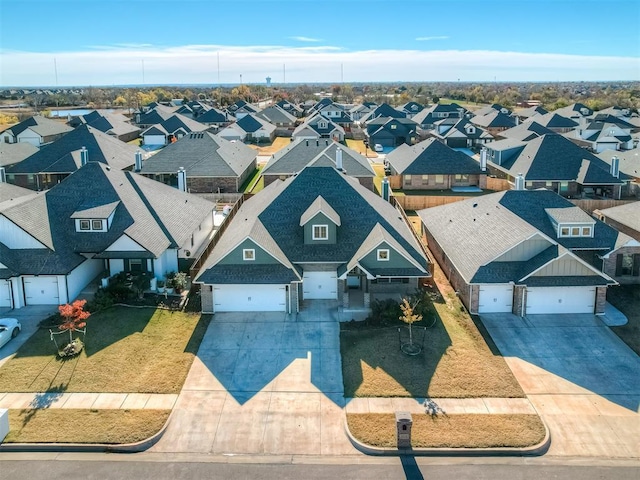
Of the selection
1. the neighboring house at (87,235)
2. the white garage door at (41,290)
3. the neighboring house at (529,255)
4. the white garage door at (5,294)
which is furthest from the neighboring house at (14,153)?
the neighboring house at (529,255)

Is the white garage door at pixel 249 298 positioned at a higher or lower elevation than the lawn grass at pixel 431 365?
higher

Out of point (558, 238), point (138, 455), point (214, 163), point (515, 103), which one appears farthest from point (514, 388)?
point (515, 103)

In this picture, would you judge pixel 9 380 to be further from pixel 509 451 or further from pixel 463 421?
pixel 509 451

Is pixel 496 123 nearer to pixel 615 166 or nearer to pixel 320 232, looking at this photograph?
pixel 615 166

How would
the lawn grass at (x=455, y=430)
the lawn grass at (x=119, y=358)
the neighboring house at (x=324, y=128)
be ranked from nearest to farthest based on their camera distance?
the lawn grass at (x=455, y=430)
the lawn grass at (x=119, y=358)
the neighboring house at (x=324, y=128)

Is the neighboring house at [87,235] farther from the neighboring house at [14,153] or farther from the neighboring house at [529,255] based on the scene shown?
the neighboring house at [14,153]

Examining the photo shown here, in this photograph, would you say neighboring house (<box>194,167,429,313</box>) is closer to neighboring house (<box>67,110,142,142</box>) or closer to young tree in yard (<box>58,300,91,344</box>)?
young tree in yard (<box>58,300,91,344</box>)

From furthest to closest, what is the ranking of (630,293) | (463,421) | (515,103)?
1. (515,103)
2. (630,293)
3. (463,421)
